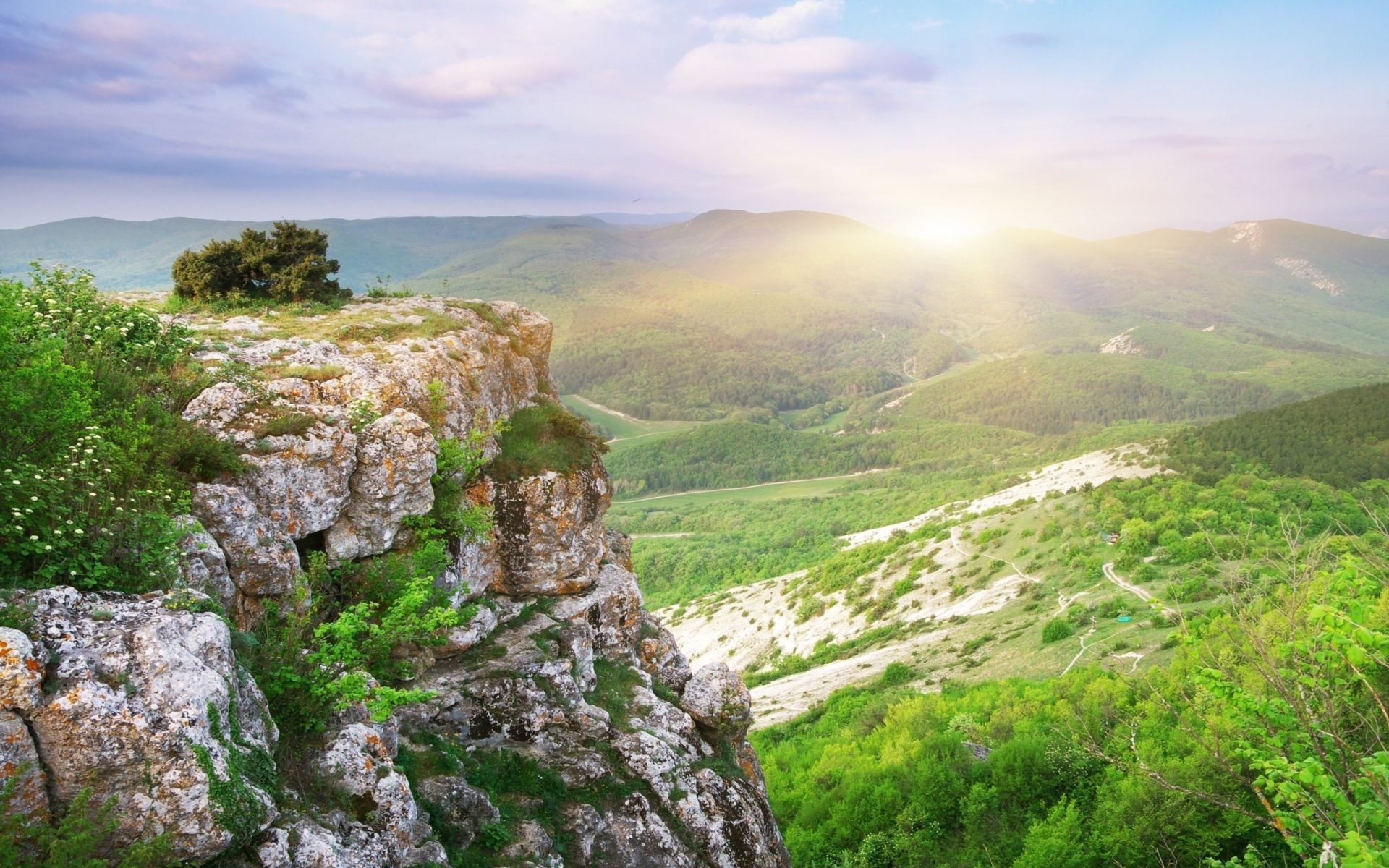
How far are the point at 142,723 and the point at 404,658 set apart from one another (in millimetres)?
9118

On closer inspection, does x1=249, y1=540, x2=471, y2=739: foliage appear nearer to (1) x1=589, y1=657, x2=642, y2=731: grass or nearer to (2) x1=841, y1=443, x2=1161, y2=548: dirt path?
(1) x1=589, y1=657, x2=642, y2=731: grass

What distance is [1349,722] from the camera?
15406 mm

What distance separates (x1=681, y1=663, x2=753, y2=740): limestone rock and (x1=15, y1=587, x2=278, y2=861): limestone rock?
1426 centimetres

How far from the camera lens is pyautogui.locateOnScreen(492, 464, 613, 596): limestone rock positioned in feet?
66.7

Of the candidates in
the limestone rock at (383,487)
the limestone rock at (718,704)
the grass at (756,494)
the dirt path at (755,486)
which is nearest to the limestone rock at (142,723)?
the limestone rock at (383,487)

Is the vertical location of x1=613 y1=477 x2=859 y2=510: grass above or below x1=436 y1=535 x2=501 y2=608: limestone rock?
below

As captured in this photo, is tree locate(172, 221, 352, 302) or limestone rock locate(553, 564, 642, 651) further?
tree locate(172, 221, 352, 302)

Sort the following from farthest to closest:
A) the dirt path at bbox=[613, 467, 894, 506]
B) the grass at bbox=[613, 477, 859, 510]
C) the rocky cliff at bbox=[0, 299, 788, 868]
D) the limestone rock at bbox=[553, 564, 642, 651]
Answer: the dirt path at bbox=[613, 467, 894, 506], the grass at bbox=[613, 477, 859, 510], the limestone rock at bbox=[553, 564, 642, 651], the rocky cliff at bbox=[0, 299, 788, 868]

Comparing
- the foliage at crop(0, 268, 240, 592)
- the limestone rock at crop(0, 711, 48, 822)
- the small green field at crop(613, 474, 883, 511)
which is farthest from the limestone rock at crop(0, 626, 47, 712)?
the small green field at crop(613, 474, 883, 511)

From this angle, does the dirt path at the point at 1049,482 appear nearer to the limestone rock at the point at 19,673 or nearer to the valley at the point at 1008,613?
the valley at the point at 1008,613

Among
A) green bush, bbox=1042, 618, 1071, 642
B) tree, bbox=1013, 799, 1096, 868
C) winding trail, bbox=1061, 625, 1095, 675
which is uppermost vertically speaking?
tree, bbox=1013, 799, 1096, 868

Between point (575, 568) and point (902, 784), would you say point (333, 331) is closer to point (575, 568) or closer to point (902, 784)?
point (575, 568)

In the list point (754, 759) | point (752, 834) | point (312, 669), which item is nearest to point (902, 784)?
point (754, 759)

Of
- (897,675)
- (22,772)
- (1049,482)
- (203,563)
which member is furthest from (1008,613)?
(22,772)
